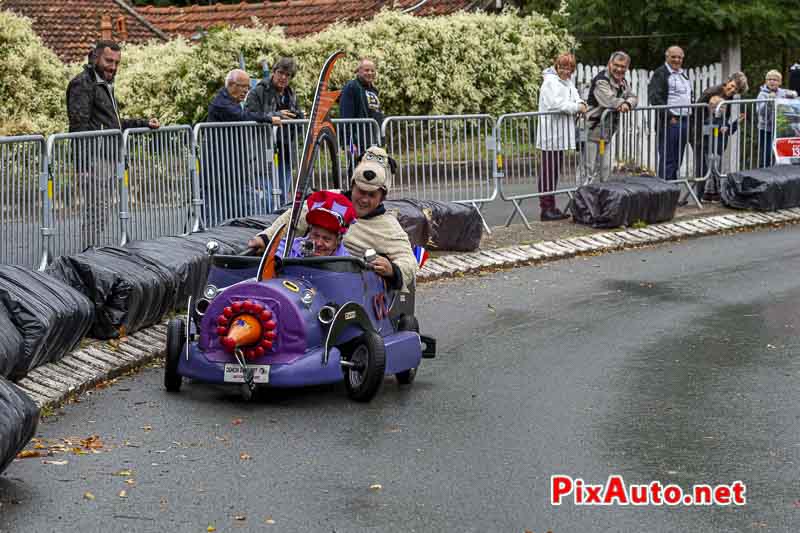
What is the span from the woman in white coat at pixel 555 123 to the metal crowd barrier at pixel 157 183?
547 cm

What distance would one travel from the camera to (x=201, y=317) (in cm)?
920

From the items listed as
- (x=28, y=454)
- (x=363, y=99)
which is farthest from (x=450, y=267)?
(x=28, y=454)

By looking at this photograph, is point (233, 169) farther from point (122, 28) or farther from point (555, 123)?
point (122, 28)

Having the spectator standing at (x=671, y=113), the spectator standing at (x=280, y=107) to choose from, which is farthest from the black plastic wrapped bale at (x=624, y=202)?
the spectator standing at (x=280, y=107)

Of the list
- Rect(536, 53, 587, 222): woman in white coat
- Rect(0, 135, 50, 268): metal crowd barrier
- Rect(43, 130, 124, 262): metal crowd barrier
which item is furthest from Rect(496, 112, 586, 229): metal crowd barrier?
Rect(0, 135, 50, 268): metal crowd barrier

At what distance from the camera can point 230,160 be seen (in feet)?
46.8

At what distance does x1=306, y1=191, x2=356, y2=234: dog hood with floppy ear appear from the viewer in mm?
9367

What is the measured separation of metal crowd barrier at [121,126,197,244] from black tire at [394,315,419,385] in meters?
3.73

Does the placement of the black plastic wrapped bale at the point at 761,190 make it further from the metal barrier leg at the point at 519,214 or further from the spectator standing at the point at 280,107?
→ the spectator standing at the point at 280,107

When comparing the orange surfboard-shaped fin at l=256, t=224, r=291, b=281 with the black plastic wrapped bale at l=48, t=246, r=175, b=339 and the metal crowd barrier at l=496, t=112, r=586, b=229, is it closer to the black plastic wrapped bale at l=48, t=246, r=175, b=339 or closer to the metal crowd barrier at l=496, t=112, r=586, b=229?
the black plastic wrapped bale at l=48, t=246, r=175, b=339

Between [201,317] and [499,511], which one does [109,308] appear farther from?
[499,511]

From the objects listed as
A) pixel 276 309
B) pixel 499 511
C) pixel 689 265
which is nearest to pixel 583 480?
pixel 499 511

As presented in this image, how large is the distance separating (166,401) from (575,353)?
10.2 ft

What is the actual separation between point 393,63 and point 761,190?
8.46 meters
